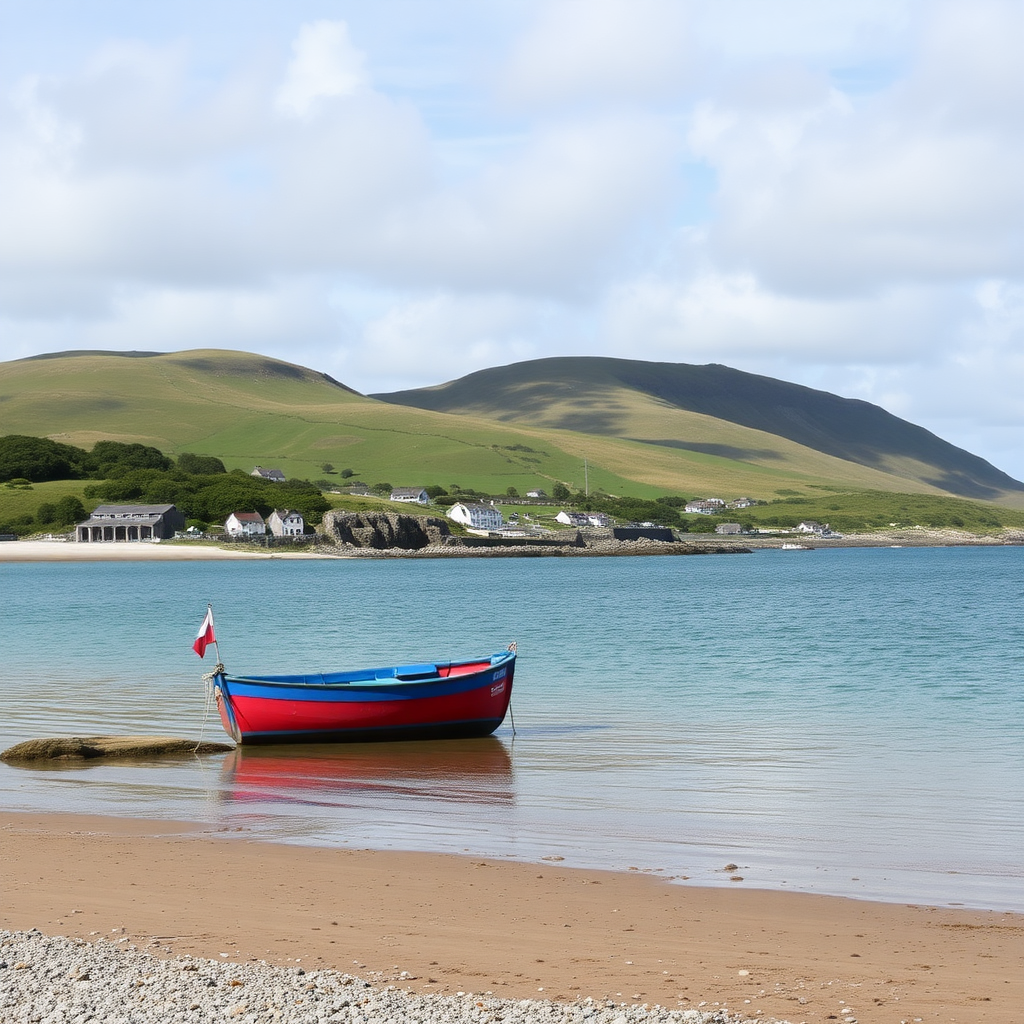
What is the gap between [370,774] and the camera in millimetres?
18703

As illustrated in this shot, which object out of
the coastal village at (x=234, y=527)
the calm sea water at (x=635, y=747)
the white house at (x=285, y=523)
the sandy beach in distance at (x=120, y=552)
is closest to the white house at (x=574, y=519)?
the coastal village at (x=234, y=527)

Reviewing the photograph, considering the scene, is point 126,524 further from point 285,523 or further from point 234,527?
point 285,523

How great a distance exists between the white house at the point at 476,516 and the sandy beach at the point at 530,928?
6754 inches

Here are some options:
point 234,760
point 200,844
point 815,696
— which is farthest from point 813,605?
point 200,844

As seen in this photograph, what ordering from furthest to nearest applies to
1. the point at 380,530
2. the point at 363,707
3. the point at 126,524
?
the point at 380,530
the point at 126,524
the point at 363,707

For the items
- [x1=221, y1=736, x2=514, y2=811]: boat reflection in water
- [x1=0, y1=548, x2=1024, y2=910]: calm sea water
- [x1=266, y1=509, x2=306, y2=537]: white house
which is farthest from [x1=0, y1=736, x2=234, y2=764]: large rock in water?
[x1=266, y1=509, x2=306, y2=537]: white house

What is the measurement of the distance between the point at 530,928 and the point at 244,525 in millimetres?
147518

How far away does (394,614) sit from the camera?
59.3m

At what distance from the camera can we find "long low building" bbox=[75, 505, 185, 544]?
14575cm

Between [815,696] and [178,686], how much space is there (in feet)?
51.3

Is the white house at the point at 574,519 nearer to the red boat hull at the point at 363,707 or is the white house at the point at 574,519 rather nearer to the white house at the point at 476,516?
the white house at the point at 476,516

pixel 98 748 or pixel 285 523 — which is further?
pixel 285 523

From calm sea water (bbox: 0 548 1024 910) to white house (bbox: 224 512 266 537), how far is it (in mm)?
94561

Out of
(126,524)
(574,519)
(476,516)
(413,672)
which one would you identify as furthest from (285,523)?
(413,672)
